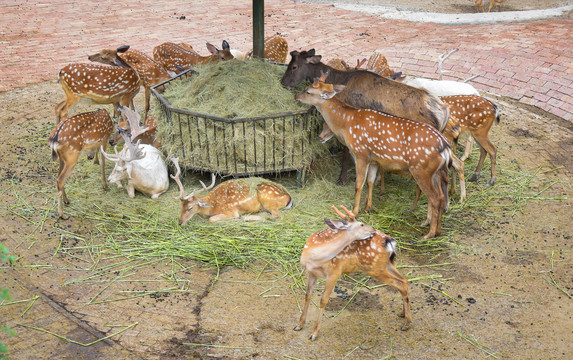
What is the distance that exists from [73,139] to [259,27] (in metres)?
2.88

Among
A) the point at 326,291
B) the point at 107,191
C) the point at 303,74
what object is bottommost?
the point at 107,191

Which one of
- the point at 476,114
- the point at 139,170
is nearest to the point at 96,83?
the point at 139,170

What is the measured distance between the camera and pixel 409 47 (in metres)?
12.3

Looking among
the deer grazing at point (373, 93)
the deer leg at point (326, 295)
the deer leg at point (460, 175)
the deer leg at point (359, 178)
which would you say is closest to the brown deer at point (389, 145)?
the deer leg at point (359, 178)

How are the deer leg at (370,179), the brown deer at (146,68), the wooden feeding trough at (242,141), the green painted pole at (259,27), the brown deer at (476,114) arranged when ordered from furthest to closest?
the brown deer at (146,68)
the green painted pole at (259,27)
the brown deer at (476,114)
the wooden feeding trough at (242,141)
the deer leg at (370,179)

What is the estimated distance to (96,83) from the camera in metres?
8.23

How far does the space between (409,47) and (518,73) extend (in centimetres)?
228

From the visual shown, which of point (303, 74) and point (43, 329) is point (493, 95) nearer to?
point (303, 74)

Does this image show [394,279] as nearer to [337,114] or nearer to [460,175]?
[337,114]

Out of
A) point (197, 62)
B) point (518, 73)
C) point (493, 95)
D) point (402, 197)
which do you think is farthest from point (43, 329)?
point (518, 73)

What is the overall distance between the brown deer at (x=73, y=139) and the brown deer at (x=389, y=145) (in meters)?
2.43

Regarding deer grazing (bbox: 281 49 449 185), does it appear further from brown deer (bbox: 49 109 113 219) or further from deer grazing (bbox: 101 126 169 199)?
brown deer (bbox: 49 109 113 219)

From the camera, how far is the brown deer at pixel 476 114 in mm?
7578

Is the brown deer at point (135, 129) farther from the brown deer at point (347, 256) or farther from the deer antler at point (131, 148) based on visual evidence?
the brown deer at point (347, 256)
